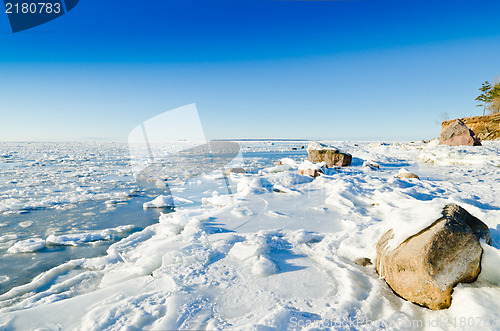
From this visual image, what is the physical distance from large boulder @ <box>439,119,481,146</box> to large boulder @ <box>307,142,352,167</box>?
6.83 m

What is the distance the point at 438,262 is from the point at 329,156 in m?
9.48

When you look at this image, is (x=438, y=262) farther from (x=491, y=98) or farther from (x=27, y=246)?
(x=491, y=98)

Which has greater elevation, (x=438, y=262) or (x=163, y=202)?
(x=438, y=262)

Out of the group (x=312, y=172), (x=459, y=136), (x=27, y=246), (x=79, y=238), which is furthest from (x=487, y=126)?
(x=27, y=246)

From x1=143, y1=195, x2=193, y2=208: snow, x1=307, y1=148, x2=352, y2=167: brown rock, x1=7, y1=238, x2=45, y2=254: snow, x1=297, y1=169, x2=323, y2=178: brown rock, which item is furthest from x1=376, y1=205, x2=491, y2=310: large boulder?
x1=307, y1=148, x2=352, y2=167: brown rock

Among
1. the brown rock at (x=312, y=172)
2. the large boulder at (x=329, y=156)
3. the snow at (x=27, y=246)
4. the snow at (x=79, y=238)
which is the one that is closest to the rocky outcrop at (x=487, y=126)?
the large boulder at (x=329, y=156)

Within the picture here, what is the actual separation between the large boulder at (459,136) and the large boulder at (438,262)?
14.1 metres

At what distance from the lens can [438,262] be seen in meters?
1.87

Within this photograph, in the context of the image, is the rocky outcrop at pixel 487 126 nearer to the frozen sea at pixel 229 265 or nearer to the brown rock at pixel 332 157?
the brown rock at pixel 332 157

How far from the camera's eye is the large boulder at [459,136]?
488 inches

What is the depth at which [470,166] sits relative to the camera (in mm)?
8859

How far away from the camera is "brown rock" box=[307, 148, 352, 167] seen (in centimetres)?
1080

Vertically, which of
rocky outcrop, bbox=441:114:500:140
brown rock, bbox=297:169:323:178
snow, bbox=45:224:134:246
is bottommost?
rocky outcrop, bbox=441:114:500:140

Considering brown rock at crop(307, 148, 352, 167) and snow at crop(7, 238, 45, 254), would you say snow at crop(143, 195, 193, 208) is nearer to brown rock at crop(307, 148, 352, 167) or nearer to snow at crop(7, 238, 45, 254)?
snow at crop(7, 238, 45, 254)
